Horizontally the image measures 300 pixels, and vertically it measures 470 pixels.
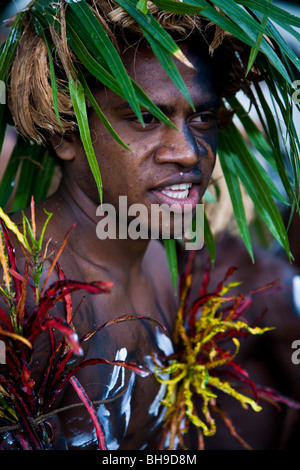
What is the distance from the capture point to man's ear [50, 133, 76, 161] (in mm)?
1313

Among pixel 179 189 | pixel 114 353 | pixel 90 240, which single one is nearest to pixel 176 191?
pixel 179 189

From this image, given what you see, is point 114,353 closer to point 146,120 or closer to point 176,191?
point 176,191

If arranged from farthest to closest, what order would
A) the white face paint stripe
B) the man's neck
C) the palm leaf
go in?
1. the white face paint stripe
2. the man's neck
3. the palm leaf

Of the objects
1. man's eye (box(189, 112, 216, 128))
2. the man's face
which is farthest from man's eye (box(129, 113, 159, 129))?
man's eye (box(189, 112, 216, 128))

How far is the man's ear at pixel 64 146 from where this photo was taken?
51.7 inches

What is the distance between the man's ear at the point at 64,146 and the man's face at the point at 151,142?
90 millimetres

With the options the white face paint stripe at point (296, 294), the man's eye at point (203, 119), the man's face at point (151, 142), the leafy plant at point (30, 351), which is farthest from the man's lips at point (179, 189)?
the white face paint stripe at point (296, 294)

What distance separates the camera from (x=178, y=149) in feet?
3.94

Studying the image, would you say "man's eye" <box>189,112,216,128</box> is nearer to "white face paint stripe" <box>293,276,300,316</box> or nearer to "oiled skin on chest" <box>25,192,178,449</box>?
"oiled skin on chest" <box>25,192,178,449</box>

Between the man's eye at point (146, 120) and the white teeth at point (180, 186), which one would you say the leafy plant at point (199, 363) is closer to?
the white teeth at point (180, 186)

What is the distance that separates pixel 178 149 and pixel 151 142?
0.06 m

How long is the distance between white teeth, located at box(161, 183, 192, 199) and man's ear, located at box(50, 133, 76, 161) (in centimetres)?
23

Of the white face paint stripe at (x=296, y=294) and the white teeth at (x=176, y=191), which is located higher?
the white teeth at (x=176, y=191)
